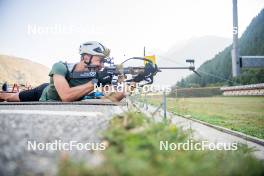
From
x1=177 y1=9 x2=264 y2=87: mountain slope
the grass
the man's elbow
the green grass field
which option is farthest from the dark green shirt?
x1=177 y1=9 x2=264 y2=87: mountain slope

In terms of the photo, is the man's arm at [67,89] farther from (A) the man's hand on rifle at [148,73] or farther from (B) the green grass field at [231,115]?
(B) the green grass field at [231,115]

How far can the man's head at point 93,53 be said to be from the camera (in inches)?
238

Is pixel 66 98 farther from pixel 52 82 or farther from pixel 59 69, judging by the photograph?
pixel 59 69

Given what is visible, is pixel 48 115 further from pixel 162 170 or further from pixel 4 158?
pixel 162 170

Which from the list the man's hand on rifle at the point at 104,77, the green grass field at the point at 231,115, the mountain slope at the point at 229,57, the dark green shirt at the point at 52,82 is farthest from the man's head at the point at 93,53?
the mountain slope at the point at 229,57

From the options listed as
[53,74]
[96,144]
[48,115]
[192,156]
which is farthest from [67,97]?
[192,156]

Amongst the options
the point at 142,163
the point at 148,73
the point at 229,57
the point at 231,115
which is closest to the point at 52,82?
the point at 148,73

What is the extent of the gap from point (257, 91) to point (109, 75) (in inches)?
1773

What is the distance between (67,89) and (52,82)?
0.44 meters

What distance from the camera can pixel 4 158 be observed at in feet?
6.82

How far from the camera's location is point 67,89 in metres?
6.07

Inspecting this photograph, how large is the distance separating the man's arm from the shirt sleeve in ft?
0.23

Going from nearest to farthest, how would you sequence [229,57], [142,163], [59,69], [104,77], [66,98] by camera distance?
[142,163] → [104,77] → [59,69] → [66,98] → [229,57]

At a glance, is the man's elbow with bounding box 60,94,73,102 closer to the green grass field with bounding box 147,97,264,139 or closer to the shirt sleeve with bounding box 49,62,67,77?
the shirt sleeve with bounding box 49,62,67,77
